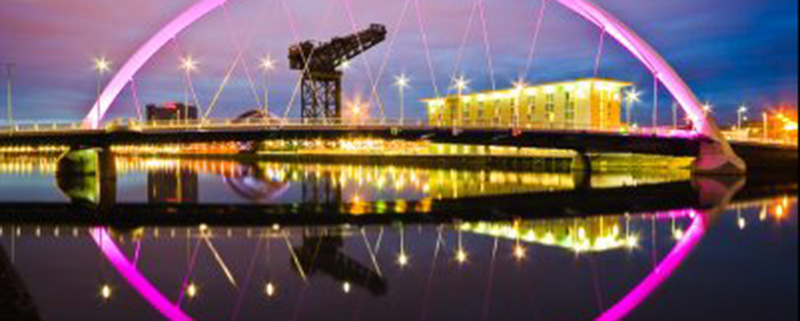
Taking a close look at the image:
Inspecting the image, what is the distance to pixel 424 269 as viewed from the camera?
1633cm

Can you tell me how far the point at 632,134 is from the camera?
54.9m

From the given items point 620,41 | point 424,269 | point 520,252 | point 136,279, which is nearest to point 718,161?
point 620,41

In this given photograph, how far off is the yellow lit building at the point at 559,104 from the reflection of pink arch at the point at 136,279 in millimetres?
61479

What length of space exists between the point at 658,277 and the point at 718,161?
47170 mm

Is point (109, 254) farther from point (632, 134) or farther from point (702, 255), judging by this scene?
point (632, 134)

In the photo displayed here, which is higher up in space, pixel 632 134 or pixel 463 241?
pixel 632 134

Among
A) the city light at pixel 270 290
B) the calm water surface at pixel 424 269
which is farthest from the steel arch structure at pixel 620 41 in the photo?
the city light at pixel 270 290

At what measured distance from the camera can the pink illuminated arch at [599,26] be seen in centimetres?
5419

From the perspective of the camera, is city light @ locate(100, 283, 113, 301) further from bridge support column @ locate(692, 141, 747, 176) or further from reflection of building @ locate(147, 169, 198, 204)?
bridge support column @ locate(692, 141, 747, 176)

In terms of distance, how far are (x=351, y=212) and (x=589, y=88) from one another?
67579 millimetres

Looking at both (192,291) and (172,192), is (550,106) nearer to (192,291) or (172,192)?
(172,192)

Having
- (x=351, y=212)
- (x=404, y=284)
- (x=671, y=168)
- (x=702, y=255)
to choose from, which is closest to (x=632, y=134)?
(x=671, y=168)

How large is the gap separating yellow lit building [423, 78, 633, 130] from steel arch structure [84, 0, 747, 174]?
2388cm

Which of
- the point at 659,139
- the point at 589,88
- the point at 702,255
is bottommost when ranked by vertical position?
the point at 702,255
